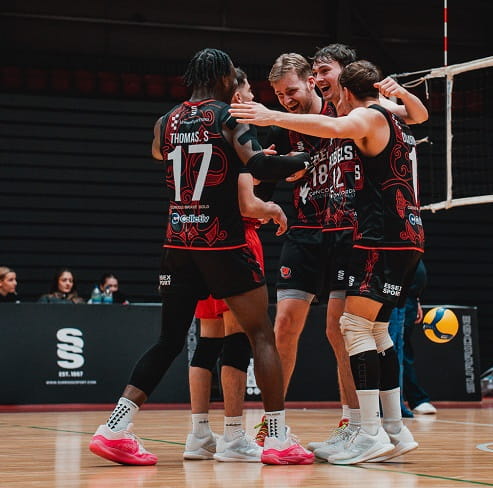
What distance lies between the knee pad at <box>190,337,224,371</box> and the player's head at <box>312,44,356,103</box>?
59.4 inches

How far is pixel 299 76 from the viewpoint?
5.30 meters

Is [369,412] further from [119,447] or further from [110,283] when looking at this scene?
[110,283]

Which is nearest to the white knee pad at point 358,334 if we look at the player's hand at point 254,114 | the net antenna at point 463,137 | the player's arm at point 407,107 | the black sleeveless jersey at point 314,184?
the black sleeveless jersey at point 314,184

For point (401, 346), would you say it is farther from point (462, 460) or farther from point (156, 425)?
point (462, 460)

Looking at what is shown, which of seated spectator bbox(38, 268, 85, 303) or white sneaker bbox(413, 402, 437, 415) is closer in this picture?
white sneaker bbox(413, 402, 437, 415)

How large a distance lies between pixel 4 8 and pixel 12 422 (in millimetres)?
8077

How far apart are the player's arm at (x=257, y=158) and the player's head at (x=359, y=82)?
0.48 meters

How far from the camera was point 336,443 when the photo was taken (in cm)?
487

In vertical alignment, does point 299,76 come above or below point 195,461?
above

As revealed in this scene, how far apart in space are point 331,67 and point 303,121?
1130mm

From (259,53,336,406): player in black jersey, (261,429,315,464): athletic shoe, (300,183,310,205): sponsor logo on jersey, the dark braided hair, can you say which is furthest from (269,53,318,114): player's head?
(261,429,315,464): athletic shoe

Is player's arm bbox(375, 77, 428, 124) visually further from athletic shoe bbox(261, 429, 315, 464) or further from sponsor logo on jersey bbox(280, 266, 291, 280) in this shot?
athletic shoe bbox(261, 429, 315, 464)

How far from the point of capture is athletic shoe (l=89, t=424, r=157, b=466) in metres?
4.32

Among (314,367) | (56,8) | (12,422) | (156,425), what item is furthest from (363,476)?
(56,8)
